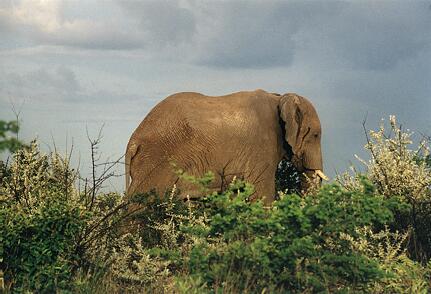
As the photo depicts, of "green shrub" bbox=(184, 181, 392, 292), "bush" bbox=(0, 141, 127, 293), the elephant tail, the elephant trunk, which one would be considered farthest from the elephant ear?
"green shrub" bbox=(184, 181, 392, 292)

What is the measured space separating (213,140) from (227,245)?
14.2 ft

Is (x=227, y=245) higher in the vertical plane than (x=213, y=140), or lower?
lower

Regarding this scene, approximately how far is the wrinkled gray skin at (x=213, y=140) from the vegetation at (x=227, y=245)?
1237 mm

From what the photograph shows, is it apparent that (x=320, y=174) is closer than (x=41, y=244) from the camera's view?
No

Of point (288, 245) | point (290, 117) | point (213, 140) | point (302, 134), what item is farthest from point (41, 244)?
point (302, 134)

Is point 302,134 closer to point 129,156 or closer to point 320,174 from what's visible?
point 320,174

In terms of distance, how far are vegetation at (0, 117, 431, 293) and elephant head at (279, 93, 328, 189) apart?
280cm

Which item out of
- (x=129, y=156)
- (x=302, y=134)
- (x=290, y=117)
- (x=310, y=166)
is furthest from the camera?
(x=310, y=166)

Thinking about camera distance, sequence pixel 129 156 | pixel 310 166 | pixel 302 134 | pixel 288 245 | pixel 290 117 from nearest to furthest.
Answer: pixel 288 245
pixel 129 156
pixel 290 117
pixel 302 134
pixel 310 166

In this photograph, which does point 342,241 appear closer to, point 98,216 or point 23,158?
point 98,216

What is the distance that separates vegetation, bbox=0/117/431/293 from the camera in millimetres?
7746

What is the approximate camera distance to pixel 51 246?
859 cm

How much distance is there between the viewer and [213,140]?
40.0ft

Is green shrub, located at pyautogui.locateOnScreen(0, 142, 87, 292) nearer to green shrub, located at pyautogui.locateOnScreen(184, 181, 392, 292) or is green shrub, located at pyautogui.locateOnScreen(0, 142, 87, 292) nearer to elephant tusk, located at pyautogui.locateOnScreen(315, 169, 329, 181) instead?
green shrub, located at pyautogui.locateOnScreen(184, 181, 392, 292)
